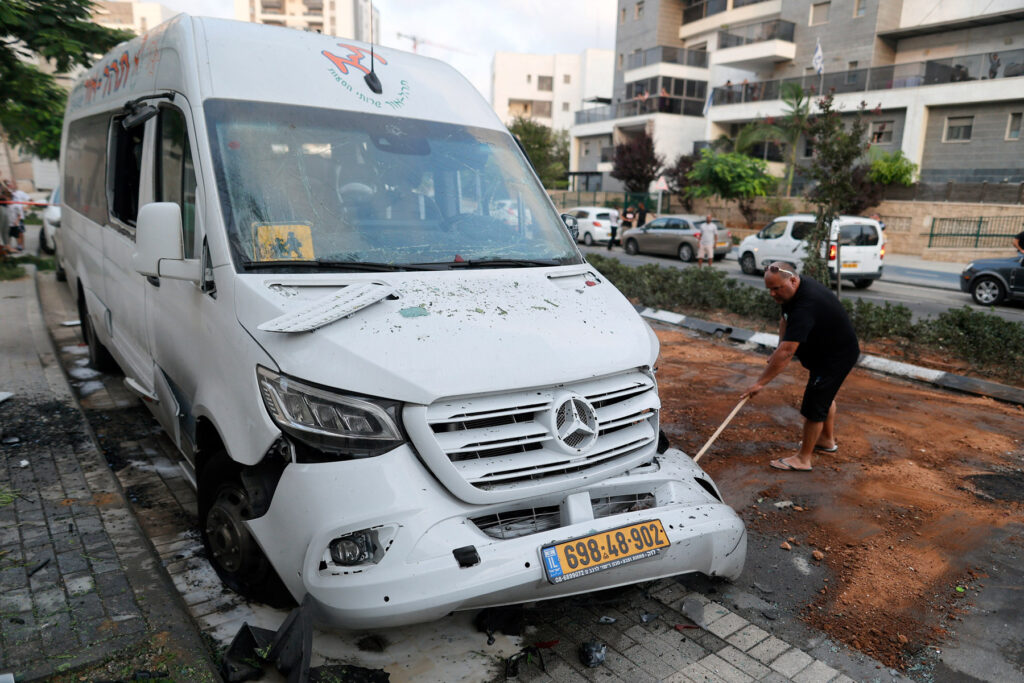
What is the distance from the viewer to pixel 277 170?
3.50 m

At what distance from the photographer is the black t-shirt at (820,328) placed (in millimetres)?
5258

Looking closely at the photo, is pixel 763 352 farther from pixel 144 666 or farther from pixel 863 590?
pixel 144 666

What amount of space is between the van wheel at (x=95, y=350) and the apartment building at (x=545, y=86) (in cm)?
7890

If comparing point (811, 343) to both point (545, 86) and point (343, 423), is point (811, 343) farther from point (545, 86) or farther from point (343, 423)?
point (545, 86)

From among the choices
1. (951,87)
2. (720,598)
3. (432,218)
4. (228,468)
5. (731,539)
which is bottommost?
(720,598)

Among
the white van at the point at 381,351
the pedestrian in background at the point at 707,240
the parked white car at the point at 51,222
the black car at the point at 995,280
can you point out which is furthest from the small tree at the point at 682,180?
the white van at the point at 381,351

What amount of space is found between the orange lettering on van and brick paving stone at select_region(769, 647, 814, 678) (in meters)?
3.87

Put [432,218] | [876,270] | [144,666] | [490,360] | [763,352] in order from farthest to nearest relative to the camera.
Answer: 1. [876,270]
2. [763,352]
3. [432,218]
4. [490,360]
5. [144,666]

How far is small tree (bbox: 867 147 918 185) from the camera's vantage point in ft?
96.8

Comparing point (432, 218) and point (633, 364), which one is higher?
point (432, 218)

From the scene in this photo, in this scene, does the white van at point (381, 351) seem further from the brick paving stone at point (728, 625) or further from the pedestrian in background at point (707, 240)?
the pedestrian in background at point (707, 240)

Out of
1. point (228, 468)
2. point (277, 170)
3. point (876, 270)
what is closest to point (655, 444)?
point (228, 468)

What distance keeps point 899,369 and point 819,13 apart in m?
34.6

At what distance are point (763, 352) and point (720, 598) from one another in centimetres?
651
